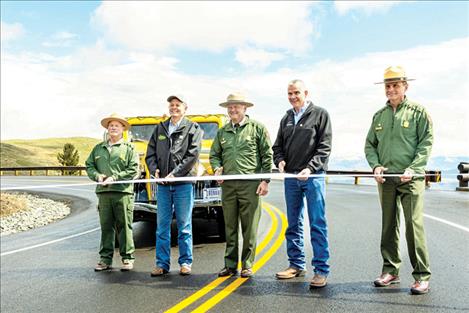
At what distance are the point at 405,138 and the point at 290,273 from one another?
2.16m

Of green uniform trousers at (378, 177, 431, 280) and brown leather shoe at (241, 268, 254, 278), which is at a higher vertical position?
green uniform trousers at (378, 177, 431, 280)

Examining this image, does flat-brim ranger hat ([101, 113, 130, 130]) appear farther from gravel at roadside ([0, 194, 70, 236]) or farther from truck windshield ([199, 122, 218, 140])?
gravel at roadside ([0, 194, 70, 236])

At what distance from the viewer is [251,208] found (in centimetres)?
621

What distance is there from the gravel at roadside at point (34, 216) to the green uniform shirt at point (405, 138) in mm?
11043

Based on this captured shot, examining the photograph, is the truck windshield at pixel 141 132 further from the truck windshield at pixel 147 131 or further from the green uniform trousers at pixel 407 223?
the green uniform trousers at pixel 407 223

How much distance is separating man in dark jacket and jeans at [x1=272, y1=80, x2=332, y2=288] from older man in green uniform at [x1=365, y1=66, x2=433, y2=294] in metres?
0.62

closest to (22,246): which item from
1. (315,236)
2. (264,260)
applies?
(264,260)

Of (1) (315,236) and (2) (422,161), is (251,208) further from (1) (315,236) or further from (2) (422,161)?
(2) (422,161)

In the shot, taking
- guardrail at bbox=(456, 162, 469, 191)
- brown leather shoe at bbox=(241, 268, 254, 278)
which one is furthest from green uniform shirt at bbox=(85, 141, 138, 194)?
guardrail at bbox=(456, 162, 469, 191)

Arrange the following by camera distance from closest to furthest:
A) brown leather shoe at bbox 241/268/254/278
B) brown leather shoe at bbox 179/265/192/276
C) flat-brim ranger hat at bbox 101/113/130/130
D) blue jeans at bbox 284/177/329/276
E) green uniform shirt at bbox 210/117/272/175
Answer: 1. blue jeans at bbox 284/177/329/276
2. brown leather shoe at bbox 241/268/254/278
3. green uniform shirt at bbox 210/117/272/175
4. brown leather shoe at bbox 179/265/192/276
5. flat-brim ranger hat at bbox 101/113/130/130

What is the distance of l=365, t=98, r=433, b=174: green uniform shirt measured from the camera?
17.6 feet

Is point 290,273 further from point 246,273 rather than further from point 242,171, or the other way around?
point 242,171

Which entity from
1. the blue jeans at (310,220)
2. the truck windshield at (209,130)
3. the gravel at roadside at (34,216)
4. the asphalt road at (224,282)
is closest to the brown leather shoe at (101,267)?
the asphalt road at (224,282)

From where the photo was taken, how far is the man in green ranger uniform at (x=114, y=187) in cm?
686
